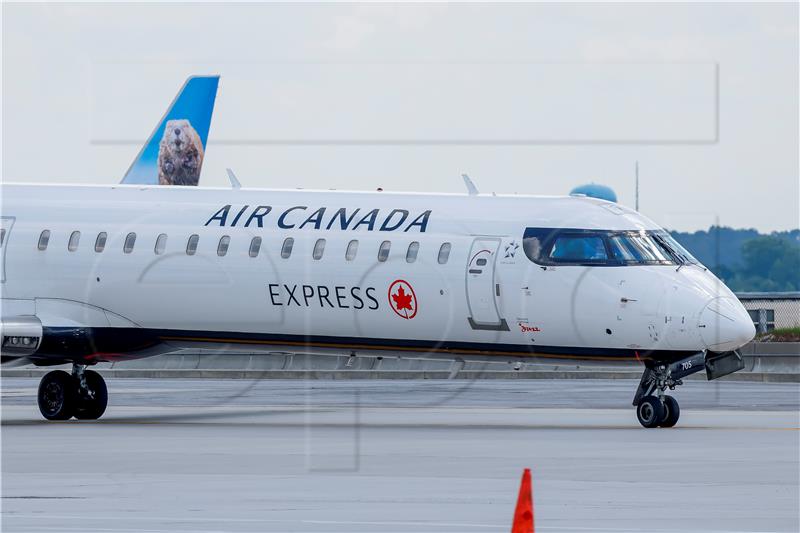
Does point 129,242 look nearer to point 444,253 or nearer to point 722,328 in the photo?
point 444,253

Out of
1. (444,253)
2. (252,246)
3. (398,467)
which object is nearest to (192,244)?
(252,246)

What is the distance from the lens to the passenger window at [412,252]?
88.8 ft

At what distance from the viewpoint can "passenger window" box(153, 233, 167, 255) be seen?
2877 centimetres

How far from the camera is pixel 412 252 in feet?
88.9

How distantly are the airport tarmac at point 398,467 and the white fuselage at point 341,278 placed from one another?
4.52ft

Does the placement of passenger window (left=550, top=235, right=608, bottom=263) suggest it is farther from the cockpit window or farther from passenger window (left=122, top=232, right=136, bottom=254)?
passenger window (left=122, top=232, right=136, bottom=254)

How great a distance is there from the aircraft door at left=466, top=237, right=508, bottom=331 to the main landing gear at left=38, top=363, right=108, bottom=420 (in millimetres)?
6868

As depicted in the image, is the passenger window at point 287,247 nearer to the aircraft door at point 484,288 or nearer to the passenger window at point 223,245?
the passenger window at point 223,245

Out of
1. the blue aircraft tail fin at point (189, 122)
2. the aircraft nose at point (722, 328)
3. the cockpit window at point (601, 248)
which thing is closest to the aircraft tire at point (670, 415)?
the aircraft nose at point (722, 328)

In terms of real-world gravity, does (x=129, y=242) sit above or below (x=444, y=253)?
above

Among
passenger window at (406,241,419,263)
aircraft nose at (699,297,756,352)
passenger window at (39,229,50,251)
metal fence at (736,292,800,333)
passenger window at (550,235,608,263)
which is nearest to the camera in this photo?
aircraft nose at (699,297,756,352)

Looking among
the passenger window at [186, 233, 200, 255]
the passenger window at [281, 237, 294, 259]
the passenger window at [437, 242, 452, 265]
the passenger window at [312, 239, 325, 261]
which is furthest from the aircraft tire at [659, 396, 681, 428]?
the passenger window at [186, 233, 200, 255]

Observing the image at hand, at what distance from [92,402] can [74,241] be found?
2678 millimetres

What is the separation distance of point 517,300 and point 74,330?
7492 millimetres
